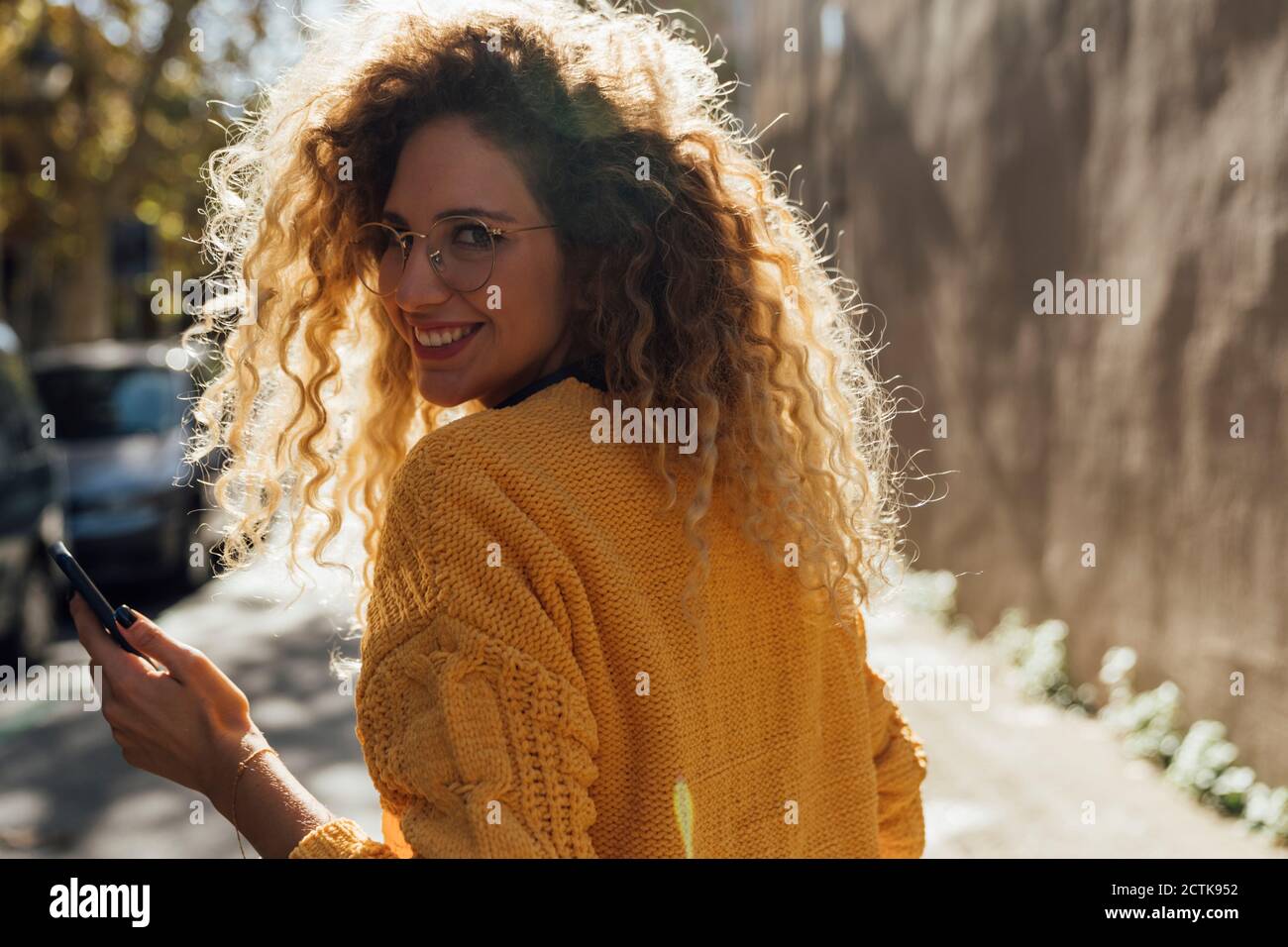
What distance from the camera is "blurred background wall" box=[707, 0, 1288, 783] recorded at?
5.01 meters

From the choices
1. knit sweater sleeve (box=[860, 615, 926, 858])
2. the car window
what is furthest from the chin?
the car window

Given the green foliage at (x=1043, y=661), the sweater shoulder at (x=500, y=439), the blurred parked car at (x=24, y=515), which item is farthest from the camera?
the blurred parked car at (x=24, y=515)

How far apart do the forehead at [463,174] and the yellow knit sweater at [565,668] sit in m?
0.28

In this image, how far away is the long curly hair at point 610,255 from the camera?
1787mm

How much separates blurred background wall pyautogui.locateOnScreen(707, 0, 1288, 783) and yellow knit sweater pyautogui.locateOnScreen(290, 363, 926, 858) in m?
3.68

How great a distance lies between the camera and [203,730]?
1670mm

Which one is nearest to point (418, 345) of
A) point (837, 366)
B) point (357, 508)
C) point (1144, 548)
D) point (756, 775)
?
point (357, 508)

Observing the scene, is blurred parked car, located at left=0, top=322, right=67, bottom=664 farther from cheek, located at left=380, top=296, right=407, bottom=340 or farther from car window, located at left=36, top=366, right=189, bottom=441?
cheek, located at left=380, top=296, right=407, bottom=340

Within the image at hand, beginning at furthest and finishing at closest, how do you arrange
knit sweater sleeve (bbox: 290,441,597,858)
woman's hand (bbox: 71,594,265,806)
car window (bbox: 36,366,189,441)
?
car window (bbox: 36,366,189,441) < woman's hand (bbox: 71,594,265,806) < knit sweater sleeve (bbox: 290,441,597,858)

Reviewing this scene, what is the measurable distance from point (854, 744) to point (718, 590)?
0.40m

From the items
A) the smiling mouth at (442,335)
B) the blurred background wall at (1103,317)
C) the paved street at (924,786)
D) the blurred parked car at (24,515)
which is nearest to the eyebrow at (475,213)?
the smiling mouth at (442,335)

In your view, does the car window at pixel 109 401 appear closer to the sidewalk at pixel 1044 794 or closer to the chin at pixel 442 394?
the sidewalk at pixel 1044 794

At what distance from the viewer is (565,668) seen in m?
1.45
